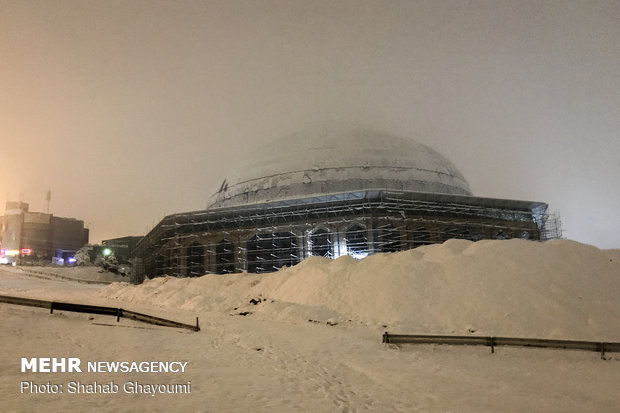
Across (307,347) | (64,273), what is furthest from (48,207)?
(307,347)

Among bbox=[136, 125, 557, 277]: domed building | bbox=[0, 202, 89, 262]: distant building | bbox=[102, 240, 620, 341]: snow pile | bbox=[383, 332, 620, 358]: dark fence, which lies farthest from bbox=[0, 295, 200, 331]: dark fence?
bbox=[0, 202, 89, 262]: distant building

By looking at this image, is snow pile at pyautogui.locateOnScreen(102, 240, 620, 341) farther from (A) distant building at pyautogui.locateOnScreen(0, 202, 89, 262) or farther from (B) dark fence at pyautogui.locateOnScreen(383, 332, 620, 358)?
(A) distant building at pyautogui.locateOnScreen(0, 202, 89, 262)

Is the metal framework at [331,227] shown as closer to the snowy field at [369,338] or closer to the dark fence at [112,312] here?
the snowy field at [369,338]

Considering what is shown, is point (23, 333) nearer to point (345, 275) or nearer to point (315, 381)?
point (315, 381)

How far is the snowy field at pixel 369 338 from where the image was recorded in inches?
322

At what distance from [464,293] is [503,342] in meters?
5.09

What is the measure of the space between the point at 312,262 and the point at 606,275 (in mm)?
14537

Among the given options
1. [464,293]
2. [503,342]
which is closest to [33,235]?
[464,293]

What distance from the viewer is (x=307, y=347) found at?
1345 cm

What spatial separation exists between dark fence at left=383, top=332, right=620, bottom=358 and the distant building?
10061cm

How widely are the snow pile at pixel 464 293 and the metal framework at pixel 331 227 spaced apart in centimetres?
1388

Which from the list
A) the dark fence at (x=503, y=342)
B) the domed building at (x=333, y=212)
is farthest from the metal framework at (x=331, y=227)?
the dark fence at (x=503, y=342)

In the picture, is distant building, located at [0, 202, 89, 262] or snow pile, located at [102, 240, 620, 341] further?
distant building, located at [0, 202, 89, 262]

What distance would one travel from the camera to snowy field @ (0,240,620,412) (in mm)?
8172
